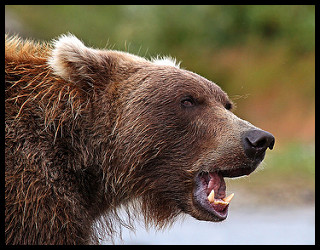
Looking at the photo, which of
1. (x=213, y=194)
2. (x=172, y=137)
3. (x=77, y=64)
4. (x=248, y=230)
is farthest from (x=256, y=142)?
(x=248, y=230)

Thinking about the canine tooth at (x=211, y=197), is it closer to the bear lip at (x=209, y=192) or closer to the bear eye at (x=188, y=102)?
the bear lip at (x=209, y=192)

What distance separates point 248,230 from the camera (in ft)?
38.7

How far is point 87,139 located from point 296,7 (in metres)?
21.6

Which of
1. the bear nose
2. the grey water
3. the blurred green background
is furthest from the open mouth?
the blurred green background

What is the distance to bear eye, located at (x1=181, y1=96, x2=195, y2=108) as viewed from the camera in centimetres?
604

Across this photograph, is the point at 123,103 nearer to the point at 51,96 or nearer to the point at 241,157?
the point at 51,96

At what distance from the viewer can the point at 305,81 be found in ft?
79.0

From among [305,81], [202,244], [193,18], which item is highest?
[193,18]

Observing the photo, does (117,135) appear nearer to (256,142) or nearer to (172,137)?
(172,137)

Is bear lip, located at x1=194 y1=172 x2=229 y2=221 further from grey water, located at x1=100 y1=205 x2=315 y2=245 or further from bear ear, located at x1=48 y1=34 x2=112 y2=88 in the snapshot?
grey water, located at x1=100 y1=205 x2=315 y2=245

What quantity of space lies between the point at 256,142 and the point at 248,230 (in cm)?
652

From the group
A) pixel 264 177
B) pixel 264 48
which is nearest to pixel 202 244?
pixel 264 177

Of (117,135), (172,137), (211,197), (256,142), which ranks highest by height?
(256,142)
